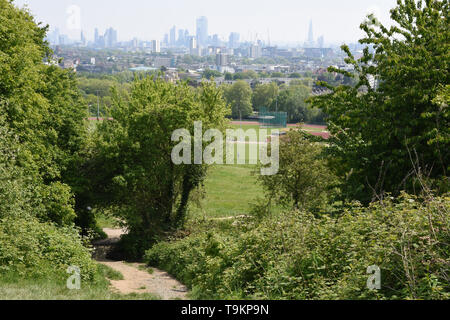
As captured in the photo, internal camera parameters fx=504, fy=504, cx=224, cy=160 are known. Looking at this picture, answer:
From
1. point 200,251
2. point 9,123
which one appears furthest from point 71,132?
point 200,251

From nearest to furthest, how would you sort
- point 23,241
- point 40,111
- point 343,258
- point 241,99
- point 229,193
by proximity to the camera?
point 343,258, point 23,241, point 40,111, point 229,193, point 241,99

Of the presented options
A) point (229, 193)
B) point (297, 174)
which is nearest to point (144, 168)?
point (297, 174)

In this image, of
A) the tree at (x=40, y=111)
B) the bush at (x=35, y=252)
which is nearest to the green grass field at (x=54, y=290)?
the bush at (x=35, y=252)

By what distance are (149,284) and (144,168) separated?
30.2 ft

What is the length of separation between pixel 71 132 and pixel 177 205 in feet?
19.8

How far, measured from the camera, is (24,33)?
18453mm

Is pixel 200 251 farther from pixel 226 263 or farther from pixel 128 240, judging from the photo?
pixel 128 240

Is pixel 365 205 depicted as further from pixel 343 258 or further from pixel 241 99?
pixel 241 99

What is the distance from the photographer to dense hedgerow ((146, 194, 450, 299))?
269 inches

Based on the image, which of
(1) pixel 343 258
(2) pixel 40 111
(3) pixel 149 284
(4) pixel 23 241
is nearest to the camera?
(1) pixel 343 258

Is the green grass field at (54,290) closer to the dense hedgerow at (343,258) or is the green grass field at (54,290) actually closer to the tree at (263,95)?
the dense hedgerow at (343,258)

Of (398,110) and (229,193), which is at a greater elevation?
(398,110)

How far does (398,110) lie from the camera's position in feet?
46.0

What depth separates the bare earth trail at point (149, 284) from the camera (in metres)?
12.4
